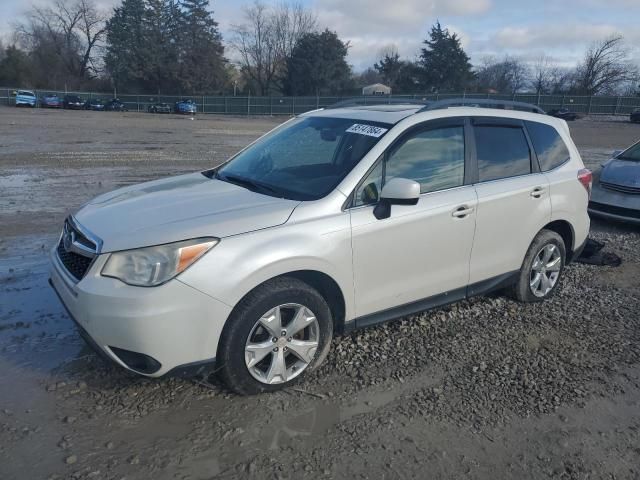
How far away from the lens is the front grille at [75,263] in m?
3.19

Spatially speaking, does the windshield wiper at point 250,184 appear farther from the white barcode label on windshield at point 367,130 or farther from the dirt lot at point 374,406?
the dirt lot at point 374,406

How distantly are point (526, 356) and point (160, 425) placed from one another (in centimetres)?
272

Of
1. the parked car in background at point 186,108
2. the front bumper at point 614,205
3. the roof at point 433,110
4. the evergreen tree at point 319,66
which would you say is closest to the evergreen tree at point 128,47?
the parked car in background at point 186,108

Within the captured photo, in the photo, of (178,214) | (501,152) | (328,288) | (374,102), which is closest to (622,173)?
(501,152)

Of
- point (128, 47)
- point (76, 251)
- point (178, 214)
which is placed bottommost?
point (76, 251)

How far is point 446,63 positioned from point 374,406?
70.3 meters

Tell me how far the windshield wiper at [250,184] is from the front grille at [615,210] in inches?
246

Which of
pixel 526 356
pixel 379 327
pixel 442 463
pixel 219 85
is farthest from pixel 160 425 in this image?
pixel 219 85

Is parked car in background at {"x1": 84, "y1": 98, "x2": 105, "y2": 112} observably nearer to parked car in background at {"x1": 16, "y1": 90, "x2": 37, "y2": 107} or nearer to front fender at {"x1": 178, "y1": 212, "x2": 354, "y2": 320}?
parked car in background at {"x1": 16, "y1": 90, "x2": 37, "y2": 107}

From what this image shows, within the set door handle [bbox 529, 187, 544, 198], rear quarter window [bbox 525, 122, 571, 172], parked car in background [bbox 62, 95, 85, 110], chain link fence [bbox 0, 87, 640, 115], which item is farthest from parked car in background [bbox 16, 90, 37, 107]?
door handle [bbox 529, 187, 544, 198]

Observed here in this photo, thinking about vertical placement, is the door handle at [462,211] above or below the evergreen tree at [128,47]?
below

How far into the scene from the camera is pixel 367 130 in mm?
3980

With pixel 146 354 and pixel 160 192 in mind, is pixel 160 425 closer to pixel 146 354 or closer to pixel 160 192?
pixel 146 354

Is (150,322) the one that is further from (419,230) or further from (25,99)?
(25,99)
